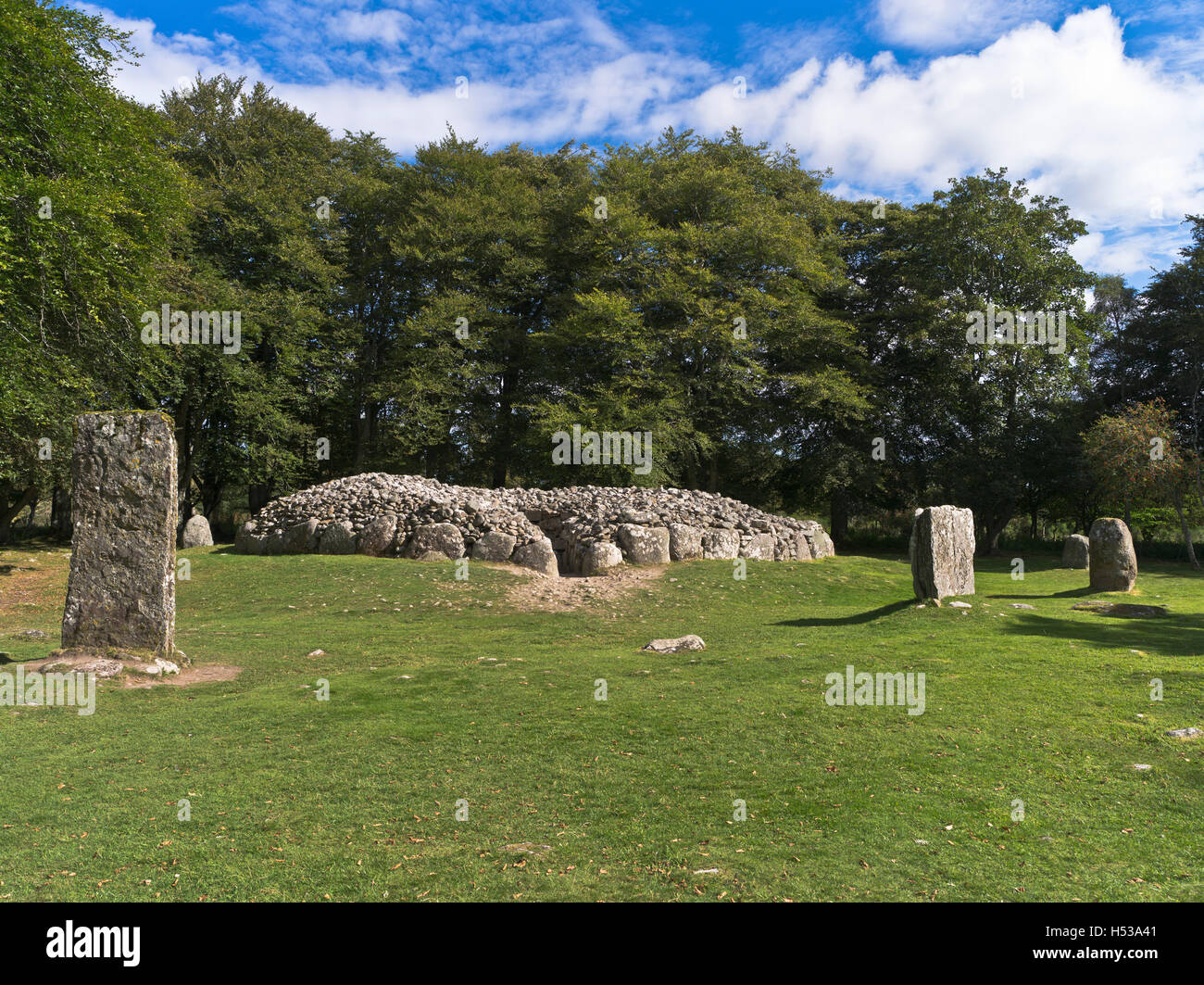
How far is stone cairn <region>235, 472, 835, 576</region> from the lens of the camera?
66.3 feet

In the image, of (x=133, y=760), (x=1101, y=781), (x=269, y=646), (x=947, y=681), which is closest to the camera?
(x=1101, y=781)

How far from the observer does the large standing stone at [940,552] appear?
45.9 ft

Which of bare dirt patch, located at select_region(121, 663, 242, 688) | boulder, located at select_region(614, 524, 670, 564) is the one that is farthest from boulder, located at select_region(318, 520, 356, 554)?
bare dirt patch, located at select_region(121, 663, 242, 688)

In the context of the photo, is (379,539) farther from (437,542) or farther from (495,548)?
(495,548)

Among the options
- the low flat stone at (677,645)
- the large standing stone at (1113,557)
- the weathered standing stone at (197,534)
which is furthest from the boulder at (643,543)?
the weathered standing stone at (197,534)

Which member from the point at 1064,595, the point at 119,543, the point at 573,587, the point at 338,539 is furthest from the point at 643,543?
the point at 119,543

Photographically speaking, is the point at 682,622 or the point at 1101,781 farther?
the point at 682,622

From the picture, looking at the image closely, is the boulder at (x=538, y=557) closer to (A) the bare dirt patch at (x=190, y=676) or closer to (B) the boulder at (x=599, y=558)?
(B) the boulder at (x=599, y=558)

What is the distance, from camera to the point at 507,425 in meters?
35.2

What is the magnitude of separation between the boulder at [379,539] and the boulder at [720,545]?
9.00m

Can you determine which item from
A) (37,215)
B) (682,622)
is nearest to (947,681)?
(682,622)

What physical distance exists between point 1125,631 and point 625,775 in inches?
421

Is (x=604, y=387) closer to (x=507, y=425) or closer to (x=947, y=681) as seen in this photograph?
(x=507, y=425)

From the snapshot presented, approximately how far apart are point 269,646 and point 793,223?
99.7ft
